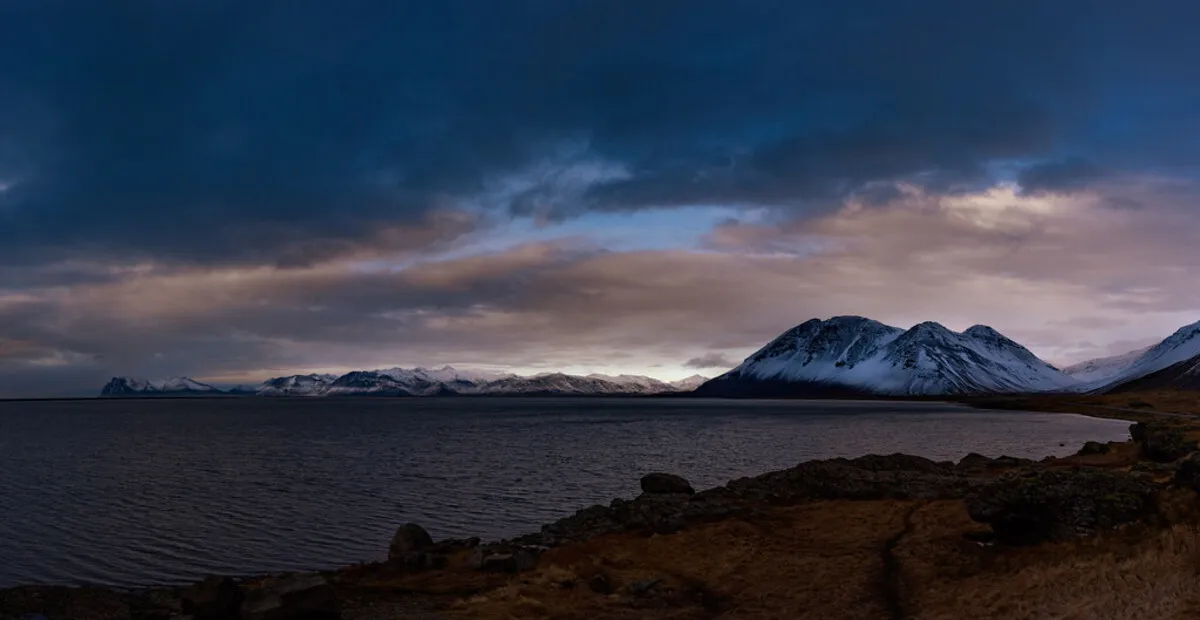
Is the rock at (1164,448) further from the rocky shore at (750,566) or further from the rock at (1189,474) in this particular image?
the rock at (1189,474)

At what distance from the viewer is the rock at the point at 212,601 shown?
69.7ft

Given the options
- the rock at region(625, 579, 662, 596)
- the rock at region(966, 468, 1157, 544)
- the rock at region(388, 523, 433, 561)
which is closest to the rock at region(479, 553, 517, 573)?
the rock at region(388, 523, 433, 561)

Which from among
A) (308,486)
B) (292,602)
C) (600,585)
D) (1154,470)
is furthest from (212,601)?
(308,486)

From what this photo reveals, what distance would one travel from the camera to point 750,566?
90.8 ft

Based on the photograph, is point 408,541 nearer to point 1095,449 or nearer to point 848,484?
point 848,484

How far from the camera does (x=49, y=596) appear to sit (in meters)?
26.4

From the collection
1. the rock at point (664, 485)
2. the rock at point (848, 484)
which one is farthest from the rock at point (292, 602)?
the rock at point (664, 485)

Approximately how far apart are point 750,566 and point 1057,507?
10735 mm

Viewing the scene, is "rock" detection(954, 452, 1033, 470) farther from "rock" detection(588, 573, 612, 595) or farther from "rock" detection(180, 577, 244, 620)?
"rock" detection(180, 577, 244, 620)

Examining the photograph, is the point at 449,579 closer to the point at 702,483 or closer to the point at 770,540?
the point at 770,540

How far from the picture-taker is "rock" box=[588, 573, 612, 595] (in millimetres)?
25062

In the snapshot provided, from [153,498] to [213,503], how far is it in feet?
20.0

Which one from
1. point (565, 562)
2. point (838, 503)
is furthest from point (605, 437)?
point (565, 562)

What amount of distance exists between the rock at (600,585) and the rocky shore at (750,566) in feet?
0.19
